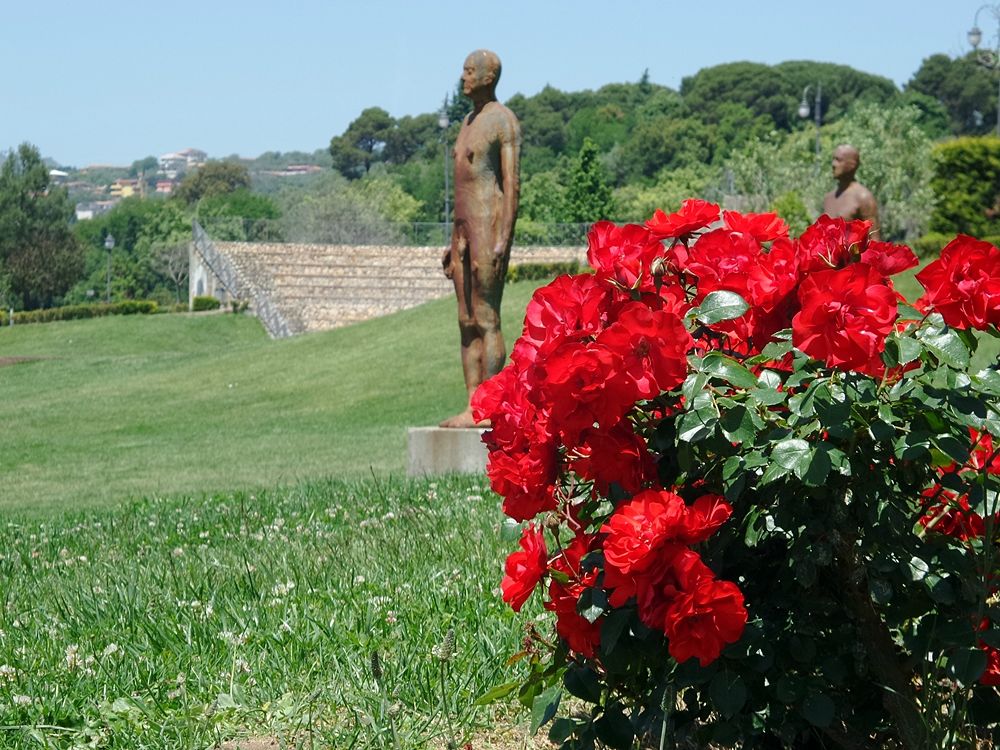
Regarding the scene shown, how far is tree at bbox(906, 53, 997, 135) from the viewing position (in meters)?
106

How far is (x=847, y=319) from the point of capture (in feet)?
7.27

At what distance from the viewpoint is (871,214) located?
48.3 feet

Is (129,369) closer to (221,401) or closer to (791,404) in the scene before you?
(221,401)

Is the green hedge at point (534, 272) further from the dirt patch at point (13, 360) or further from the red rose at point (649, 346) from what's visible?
the red rose at point (649, 346)

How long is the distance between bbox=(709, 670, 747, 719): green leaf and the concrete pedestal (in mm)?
7648

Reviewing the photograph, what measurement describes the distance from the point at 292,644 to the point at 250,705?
0.49 m

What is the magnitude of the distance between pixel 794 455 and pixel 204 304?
1935 inches

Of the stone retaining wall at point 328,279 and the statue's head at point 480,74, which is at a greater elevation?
the statue's head at point 480,74

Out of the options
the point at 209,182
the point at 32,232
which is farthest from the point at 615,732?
the point at 209,182

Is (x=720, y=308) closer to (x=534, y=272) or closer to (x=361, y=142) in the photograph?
(x=534, y=272)

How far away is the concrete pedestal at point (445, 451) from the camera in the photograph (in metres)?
10.2

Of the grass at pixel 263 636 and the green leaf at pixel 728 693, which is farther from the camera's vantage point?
the grass at pixel 263 636

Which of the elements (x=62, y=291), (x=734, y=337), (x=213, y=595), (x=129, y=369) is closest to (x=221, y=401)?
(x=129, y=369)

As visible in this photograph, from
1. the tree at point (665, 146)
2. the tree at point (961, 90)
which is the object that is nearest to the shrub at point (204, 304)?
the tree at point (665, 146)
